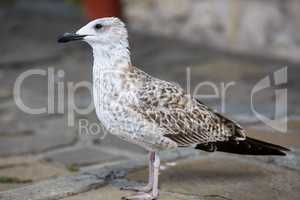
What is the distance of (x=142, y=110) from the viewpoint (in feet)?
11.7

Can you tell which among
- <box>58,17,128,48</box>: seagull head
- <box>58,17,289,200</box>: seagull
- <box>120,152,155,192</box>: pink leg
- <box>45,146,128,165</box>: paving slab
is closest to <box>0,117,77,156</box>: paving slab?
<box>45,146,128,165</box>: paving slab

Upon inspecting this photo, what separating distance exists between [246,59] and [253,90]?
1.28 meters

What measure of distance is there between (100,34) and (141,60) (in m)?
4.13

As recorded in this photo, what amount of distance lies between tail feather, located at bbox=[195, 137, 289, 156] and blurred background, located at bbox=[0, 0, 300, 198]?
1.69 ft

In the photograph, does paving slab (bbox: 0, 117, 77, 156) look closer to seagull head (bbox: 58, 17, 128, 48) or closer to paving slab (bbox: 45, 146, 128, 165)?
paving slab (bbox: 45, 146, 128, 165)

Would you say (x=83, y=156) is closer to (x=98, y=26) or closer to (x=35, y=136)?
(x=35, y=136)

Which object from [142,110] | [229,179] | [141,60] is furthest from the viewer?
[141,60]

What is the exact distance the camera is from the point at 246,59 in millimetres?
7723

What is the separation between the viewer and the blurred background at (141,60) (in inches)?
195

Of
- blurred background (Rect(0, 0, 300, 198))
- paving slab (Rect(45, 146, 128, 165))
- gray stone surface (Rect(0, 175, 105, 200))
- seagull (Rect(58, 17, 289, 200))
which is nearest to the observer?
seagull (Rect(58, 17, 289, 200))

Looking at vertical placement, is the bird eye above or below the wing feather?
above

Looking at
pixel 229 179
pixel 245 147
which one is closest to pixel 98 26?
pixel 245 147

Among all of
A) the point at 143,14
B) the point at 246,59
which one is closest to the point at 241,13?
the point at 246,59

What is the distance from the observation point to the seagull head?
3590 mm
